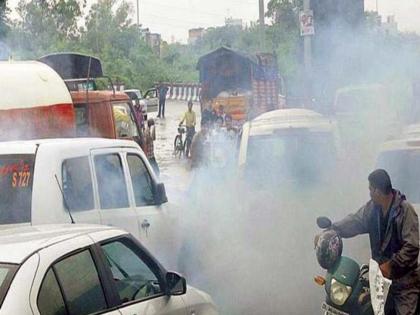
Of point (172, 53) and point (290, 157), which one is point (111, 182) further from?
point (172, 53)

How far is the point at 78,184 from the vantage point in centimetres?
691

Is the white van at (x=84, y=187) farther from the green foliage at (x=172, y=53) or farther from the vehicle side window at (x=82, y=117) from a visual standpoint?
the green foliage at (x=172, y=53)

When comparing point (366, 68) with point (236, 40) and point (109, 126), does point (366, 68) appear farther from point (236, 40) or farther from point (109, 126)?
point (236, 40)

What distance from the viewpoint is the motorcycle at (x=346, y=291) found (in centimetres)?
546

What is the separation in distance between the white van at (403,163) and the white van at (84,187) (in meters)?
2.08

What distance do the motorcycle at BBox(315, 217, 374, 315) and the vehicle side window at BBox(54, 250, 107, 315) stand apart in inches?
66.8

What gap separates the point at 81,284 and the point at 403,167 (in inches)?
162

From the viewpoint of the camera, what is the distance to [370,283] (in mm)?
5426

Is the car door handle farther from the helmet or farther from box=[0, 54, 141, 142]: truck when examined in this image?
box=[0, 54, 141, 142]: truck

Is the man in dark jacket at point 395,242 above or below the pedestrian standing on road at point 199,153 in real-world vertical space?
above

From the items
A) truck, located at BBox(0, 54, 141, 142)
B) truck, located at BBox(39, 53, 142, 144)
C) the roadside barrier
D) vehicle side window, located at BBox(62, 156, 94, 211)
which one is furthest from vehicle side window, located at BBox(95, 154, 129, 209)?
the roadside barrier

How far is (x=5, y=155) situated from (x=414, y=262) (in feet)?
10.2

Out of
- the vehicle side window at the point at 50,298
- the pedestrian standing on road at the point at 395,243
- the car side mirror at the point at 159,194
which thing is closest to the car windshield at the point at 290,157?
the car side mirror at the point at 159,194

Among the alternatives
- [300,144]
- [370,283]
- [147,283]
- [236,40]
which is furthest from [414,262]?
[236,40]
